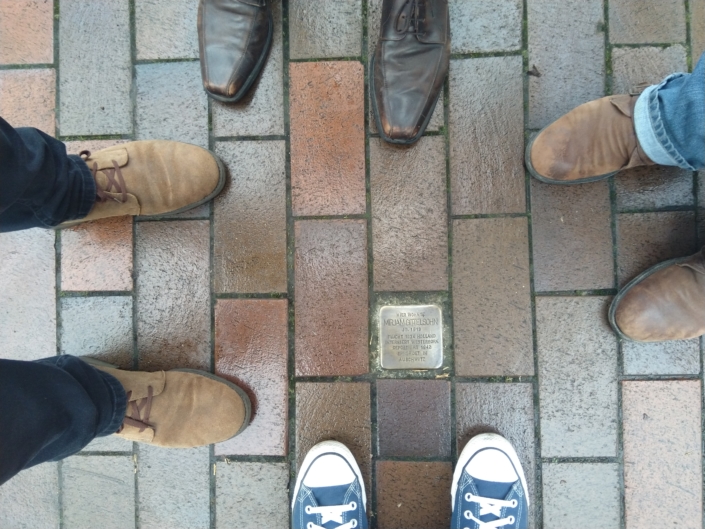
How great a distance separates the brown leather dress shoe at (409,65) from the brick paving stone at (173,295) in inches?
32.6

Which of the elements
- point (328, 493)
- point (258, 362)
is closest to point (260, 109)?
point (258, 362)

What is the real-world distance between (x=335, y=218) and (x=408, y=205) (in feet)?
0.93

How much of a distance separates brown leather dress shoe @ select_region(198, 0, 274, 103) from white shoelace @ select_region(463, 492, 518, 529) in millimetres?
1765

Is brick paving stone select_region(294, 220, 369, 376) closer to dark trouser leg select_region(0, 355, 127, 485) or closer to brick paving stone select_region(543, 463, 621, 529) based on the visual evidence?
dark trouser leg select_region(0, 355, 127, 485)

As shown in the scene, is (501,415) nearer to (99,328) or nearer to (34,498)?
(99,328)

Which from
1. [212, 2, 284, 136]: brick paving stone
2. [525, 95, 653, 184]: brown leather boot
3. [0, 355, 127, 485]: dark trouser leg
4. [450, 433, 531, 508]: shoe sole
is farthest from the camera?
[212, 2, 284, 136]: brick paving stone

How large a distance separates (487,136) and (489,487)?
51.8 inches

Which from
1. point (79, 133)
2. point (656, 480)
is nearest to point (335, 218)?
point (79, 133)

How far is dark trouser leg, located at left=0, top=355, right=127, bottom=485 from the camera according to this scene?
1.24 meters

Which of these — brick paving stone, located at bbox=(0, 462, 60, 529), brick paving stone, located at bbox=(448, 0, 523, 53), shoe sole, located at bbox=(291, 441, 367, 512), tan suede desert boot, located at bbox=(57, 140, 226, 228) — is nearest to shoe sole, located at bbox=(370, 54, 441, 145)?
brick paving stone, located at bbox=(448, 0, 523, 53)

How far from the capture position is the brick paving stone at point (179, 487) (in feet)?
5.97

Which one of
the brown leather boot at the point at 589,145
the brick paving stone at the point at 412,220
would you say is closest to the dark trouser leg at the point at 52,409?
the brick paving stone at the point at 412,220

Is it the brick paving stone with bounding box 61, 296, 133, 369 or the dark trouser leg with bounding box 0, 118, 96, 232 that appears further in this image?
the brick paving stone with bounding box 61, 296, 133, 369

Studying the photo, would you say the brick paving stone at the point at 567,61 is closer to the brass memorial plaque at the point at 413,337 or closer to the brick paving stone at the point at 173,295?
the brass memorial plaque at the point at 413,337
